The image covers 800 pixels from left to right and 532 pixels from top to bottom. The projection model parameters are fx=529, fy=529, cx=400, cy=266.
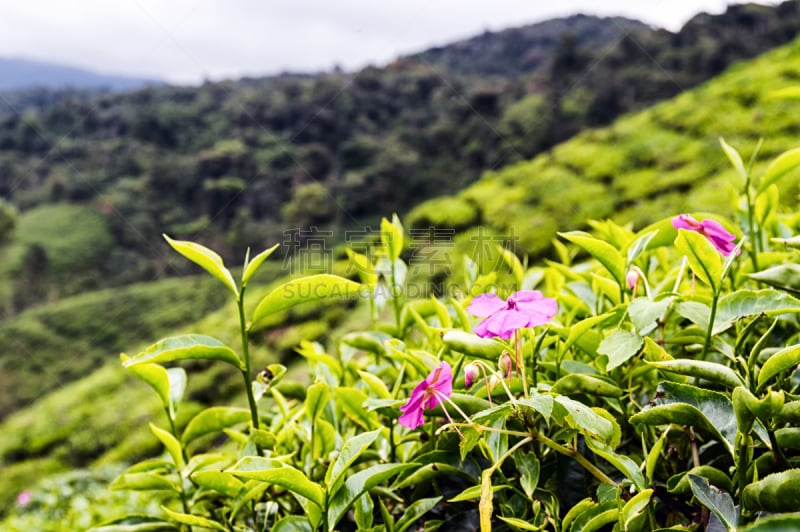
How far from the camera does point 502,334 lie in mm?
396

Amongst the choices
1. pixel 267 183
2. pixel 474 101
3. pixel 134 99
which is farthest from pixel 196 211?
pixel 474 101

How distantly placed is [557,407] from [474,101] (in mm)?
12452

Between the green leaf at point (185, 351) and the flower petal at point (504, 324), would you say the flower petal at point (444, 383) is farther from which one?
the green leaf at point (185, 351)

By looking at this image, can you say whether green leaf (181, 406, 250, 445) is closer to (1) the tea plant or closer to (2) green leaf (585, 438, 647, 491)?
(1) the tea plant

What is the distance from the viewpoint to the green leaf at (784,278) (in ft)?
1.42

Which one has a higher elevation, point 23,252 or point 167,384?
point 167,384

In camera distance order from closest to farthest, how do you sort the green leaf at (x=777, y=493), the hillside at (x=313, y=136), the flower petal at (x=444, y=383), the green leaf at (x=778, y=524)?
the green leaf at (x=778, y=524)
the green leaf at (x=777, y=493)
the flower petal at (x=444, y=383)
the hillside at (x=313, y=136)

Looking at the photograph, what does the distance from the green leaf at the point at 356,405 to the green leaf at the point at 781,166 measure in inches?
18.5

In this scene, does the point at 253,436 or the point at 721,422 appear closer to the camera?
the point at 721,422

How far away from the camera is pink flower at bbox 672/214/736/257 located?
0.53 metres

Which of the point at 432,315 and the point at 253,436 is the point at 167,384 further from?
the point at 432,315

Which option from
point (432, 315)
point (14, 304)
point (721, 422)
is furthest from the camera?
point (14, 304)

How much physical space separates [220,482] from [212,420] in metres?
0.11

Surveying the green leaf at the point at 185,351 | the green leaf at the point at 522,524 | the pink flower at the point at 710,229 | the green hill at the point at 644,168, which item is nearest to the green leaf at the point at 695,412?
the green leaf at the point at 522,524
